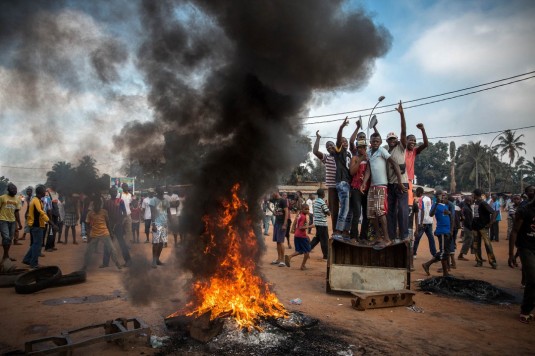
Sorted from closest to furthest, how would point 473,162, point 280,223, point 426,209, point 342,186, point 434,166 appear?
1. point 342,186
2. point 280,223
3. point 426,209
4. point 473,162
5. point 434,166

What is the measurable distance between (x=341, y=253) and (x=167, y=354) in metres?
4.60

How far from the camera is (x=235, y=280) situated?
555 centimetres

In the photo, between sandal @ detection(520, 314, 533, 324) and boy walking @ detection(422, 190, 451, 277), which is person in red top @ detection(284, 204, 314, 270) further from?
sandal @ detection(520, 314, 533, 324)

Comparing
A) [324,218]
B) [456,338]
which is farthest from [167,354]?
[324,218]

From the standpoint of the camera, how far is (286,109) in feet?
21.2

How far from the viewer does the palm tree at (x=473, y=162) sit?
6412 cm

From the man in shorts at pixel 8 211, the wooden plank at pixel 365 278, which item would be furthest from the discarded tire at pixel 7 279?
the wooden plank at pixel 365 278

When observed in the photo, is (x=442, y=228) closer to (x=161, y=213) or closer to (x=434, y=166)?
(x=161, y=213)

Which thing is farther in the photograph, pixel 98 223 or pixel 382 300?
pixel 98 223

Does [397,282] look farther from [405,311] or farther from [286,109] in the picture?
[286,109]

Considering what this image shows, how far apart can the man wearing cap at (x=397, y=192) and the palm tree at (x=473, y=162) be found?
6336cm

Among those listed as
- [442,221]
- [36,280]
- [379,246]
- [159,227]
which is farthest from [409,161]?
[36,280]

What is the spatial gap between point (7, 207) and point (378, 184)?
1025 cm

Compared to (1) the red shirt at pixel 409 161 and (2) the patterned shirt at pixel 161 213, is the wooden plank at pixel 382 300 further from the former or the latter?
(2) the patterned shirt at pixel 161 213
